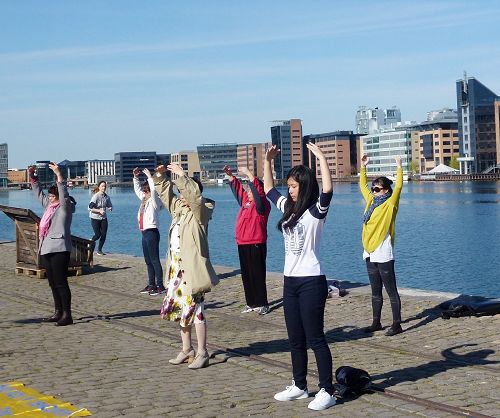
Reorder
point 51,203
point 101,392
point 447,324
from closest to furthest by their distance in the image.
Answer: point 101,392
point 447,324
point 51,203

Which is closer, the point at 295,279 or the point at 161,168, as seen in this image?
the point at 295,279

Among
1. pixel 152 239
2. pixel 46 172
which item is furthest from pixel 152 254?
pixel 46 172

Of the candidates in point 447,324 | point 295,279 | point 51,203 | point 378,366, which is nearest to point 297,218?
point 295,279

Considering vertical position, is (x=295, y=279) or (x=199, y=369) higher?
(x=295, y=279)

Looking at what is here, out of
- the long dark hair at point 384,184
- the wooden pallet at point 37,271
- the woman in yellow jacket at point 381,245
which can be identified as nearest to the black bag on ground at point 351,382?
the woman in yellow jacket at point 381,245

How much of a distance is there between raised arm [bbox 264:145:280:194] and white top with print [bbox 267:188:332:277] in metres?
0.67

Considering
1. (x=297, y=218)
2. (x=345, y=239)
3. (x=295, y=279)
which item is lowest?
(x=345, y=239)

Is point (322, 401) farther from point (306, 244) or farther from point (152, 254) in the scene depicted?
point (152, 254)

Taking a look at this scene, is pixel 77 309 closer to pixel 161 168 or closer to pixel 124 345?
pixel 124 345

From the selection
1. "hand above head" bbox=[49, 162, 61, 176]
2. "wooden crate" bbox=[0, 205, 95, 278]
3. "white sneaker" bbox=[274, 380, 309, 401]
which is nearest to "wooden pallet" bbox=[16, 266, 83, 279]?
"wooden crate" bbox=[0, 205, 95, 278]

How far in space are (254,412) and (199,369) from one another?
6.42ft

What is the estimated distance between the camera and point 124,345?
11.0 meters

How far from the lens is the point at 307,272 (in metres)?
7.77

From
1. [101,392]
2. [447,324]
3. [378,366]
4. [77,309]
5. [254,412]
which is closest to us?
[254,412]
